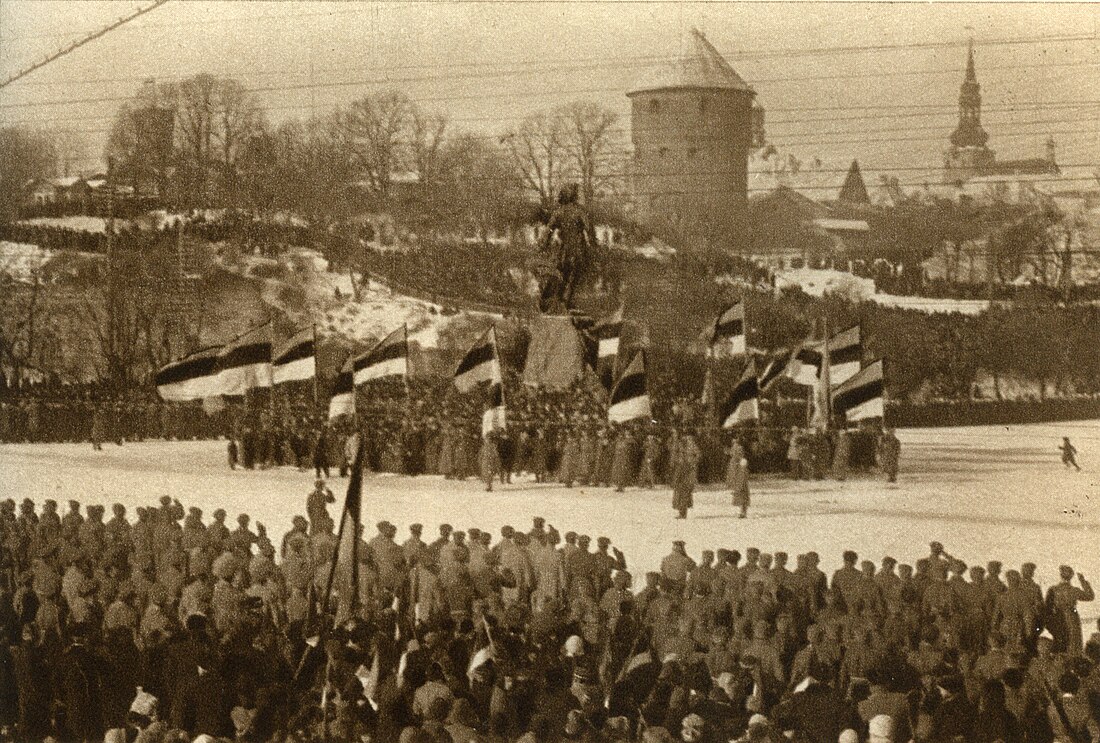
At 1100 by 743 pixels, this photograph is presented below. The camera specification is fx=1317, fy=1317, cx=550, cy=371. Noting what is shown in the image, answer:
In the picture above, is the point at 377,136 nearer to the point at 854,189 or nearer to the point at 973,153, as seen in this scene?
the point at 854,189

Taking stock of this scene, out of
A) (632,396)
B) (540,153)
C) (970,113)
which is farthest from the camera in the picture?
(540,153)

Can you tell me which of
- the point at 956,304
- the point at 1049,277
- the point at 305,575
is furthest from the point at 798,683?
the point at 956,304

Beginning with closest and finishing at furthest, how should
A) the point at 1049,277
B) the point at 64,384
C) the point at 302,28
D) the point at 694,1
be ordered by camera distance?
the point at 694,1
the point at 302,28
the point at 1049,277
the point at 64,384

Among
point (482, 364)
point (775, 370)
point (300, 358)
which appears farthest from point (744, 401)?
point (300, 358)

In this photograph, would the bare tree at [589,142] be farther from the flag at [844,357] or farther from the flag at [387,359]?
the flag at [844,357]

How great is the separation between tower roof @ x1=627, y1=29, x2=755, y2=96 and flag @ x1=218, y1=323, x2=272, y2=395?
591cm

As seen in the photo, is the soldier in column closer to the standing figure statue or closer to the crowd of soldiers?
the standing figure statue

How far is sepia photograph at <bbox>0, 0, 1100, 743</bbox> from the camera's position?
9.66 m

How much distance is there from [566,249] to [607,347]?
1507mm

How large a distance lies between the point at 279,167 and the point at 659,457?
7260 millimetres

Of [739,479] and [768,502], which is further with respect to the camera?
[768,502]

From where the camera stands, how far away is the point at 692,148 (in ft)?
69.5

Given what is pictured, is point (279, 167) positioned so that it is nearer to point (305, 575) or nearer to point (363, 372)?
point (363, 372)

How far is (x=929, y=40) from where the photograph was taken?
50.5 ft
